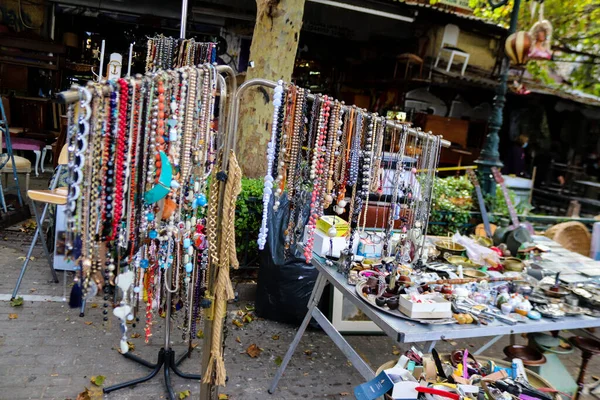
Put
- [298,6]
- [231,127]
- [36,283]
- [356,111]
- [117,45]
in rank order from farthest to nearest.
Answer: [117,45], [298,6], [36,283], [356,111], [231,127]

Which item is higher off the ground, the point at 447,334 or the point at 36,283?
the point at 447,334

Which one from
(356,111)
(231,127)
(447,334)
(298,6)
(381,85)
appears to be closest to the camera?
(231,127)

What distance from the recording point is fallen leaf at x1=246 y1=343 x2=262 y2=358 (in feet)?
12.9

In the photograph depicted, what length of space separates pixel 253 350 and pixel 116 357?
3.78 ft

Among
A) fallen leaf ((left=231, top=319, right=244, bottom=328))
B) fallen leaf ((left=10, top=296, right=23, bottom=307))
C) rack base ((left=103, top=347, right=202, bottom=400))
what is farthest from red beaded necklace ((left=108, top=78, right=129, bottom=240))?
fallen leaf ((left=10, top=296, right=23, bottom=307))

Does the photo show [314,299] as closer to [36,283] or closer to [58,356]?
[58,356]

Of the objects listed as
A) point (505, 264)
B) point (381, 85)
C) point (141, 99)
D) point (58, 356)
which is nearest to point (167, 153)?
point (141, 99)

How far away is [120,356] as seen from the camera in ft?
12.0

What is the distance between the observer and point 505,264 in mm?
3695

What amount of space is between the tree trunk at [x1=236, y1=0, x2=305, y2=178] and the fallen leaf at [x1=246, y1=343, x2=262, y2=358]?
2624 millimetres

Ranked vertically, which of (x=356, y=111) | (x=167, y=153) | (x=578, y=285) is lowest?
(x=578, y=285)

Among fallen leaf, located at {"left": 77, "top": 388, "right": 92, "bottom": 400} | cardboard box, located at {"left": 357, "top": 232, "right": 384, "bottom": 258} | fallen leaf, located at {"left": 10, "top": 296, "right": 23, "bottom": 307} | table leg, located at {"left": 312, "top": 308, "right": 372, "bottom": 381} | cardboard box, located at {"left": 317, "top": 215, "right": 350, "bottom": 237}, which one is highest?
cardboard box, located at {"left": 317, "top": 215, "right": 350, "bottom": 237}

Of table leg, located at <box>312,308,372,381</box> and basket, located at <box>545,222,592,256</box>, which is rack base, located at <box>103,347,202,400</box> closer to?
table leg, located at <box>312,308,372,381</box>

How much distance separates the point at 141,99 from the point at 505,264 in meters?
3.22
